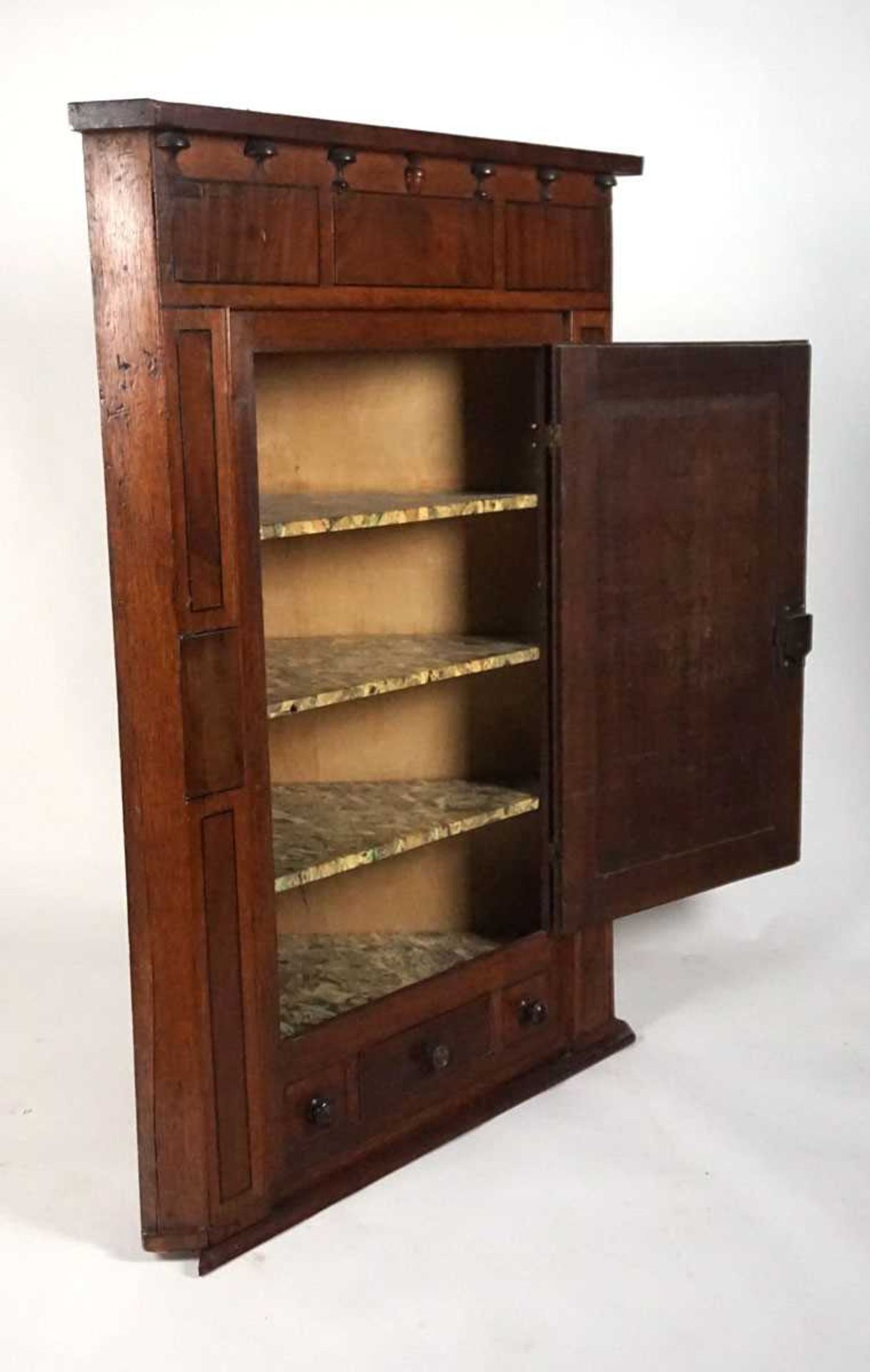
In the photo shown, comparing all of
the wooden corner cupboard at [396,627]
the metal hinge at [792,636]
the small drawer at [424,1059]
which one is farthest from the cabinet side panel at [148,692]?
the metal hinge at [792,636]

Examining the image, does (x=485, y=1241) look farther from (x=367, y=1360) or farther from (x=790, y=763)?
(x=790, y=763)

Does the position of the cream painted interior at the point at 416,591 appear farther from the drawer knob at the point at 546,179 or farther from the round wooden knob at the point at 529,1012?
the drawer knob at the point at 546,179


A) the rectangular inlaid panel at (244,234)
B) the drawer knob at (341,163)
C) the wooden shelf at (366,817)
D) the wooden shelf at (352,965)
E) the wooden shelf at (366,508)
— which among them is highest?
the drawer knob at (341,163)

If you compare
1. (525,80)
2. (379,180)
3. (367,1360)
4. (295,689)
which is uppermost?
(525,80)

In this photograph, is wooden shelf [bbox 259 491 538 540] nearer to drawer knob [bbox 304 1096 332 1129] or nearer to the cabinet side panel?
the cabinet side panel

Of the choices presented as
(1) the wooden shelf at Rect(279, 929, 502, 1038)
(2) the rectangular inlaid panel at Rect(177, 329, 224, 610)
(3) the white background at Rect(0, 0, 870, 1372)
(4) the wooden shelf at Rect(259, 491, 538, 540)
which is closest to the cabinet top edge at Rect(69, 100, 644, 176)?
(2) the rectangular inlaid panel at Rect(177, 329, 224, 610)

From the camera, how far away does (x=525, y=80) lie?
4.29 m

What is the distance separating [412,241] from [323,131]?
0.29 metres

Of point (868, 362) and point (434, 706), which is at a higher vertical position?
point (868, 362)

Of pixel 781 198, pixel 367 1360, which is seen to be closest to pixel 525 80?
pixel 781 198

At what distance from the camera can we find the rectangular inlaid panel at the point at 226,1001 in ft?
9.42

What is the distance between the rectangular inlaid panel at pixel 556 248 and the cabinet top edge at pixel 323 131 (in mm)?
82

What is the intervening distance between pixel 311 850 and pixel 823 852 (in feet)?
6.19

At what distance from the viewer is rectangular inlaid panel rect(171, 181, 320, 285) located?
8.80ft
